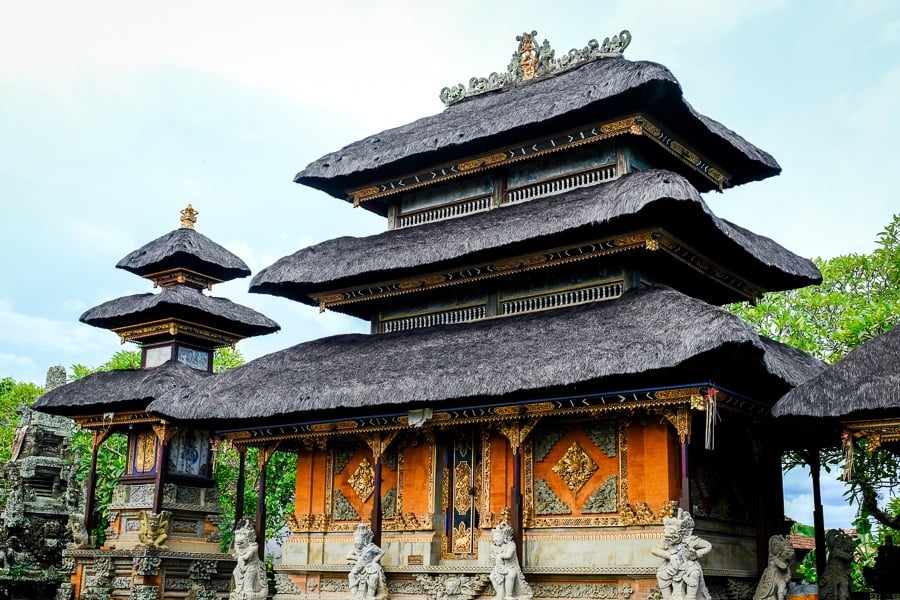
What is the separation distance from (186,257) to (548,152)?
12.7 m

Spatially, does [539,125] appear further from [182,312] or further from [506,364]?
[182,312]

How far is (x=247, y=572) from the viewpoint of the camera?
67.2 ft

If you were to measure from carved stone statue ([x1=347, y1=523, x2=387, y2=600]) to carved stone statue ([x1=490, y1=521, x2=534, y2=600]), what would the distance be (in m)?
2.77

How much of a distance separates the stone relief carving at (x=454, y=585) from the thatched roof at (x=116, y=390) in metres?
10.4

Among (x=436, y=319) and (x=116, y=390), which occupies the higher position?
(x=436, y=319)

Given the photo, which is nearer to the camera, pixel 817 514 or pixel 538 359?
pixel 538 359

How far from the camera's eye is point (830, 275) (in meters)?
27.8

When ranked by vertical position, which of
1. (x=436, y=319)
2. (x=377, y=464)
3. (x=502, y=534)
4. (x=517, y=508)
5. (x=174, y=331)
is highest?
(x=174, y=331)

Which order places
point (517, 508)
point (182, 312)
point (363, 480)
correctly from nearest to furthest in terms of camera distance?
1. point (517, 508)
2. point (363, 480)
3. point (182, 312)

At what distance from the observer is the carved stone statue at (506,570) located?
55.9ft

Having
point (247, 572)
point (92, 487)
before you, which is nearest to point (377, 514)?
point (247, 572)

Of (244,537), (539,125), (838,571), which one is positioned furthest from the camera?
(539,125)

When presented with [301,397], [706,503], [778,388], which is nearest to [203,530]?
[301,397]

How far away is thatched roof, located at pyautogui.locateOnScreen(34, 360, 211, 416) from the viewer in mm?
26438
